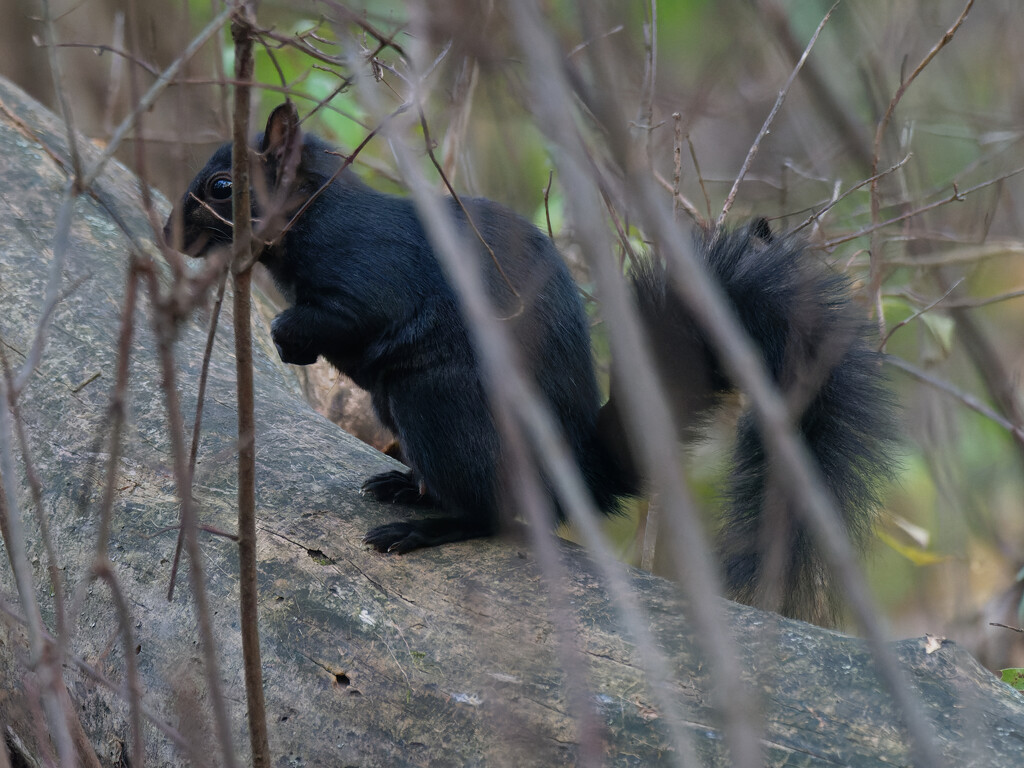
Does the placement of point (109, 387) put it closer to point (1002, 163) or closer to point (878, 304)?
point (878, 304)

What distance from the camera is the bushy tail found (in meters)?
2.12

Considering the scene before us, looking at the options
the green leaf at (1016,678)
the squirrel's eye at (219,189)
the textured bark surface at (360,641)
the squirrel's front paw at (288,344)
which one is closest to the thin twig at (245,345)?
the textured bark surface at (360,641)

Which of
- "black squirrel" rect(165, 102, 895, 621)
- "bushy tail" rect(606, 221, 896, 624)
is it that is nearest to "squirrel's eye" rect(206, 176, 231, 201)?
"black squirrel" rect(165, 102, 895, 621)

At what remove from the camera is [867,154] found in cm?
296

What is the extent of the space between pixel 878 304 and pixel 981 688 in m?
1.66

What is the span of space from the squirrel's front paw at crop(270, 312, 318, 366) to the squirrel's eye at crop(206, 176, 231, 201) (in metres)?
0.43

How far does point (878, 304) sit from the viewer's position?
302 cm

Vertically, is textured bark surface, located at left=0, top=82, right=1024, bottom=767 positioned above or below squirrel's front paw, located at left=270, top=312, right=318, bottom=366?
below

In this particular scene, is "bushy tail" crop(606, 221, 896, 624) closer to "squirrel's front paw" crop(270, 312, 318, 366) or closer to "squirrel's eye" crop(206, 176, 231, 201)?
"squirrel's front paw" crop(270, 312, 318, 366)

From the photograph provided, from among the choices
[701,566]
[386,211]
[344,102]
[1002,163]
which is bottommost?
[701,566]

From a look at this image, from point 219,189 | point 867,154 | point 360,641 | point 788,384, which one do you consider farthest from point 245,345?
point 867,154

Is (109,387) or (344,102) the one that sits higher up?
(344,102)

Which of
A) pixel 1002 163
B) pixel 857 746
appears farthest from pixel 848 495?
pixel 1002 163

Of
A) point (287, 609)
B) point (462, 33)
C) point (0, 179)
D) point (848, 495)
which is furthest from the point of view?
point (0, 179)
